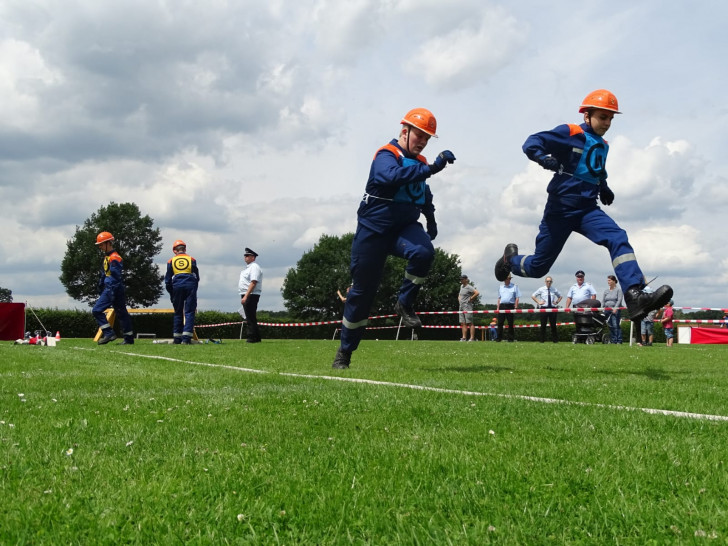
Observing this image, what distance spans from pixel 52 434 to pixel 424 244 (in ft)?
15.0

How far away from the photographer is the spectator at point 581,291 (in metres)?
20.7

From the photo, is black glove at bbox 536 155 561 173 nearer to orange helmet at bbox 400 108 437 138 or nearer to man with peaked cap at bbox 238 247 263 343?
orange helmet at bbox 400 108 437 138

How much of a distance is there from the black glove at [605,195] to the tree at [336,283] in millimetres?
46837

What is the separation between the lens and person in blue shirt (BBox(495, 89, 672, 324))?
6.48 m

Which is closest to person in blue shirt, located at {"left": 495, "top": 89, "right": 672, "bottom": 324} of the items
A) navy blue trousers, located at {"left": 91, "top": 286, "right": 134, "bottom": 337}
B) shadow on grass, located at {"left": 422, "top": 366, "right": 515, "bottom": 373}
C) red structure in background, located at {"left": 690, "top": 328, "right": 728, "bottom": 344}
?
shadow on grass, located at {"left": 422, "top": 366, "right": 515, "bottom": 373}

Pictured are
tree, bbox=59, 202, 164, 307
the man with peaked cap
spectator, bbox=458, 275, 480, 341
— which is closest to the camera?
the man with peaked cap

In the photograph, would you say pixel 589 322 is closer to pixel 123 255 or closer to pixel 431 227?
pixel 431 227

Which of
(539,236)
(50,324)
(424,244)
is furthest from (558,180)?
(50,324)

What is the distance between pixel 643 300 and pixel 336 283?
51.6 metres

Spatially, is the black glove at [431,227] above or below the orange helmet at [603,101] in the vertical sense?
below

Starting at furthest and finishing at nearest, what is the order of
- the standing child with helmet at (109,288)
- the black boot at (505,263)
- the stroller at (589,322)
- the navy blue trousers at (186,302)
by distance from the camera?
the stroller at (589,322) → the navy blue trousers at (186,302) → the standing child with helmet at (109,288) → the black boot at (505,263)

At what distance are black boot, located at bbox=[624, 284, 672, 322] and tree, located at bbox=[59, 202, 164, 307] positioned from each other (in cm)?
4646

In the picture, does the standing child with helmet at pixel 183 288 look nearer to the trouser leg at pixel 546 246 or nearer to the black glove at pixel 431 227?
the black glove at pixel 431 227

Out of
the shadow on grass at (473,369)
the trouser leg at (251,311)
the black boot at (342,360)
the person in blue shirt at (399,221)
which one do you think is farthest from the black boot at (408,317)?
the trouser leg at (251,311)
